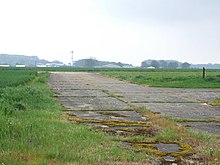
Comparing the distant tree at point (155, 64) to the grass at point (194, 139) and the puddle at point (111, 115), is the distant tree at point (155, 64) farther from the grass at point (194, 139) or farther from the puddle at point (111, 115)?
the grass at point (194, 139)

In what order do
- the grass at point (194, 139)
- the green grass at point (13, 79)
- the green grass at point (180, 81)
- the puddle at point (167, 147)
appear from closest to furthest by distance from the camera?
the grass at point (194, 139) → the puddle at point (167, 147) → the green grass at point (13, 79) → the green grass at point (180, 81)

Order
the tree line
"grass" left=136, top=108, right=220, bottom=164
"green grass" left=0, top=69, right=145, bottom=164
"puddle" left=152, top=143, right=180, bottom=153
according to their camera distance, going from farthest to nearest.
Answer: the tree line, "puddle" left=152, top=143, right=180, bottom=153, "grass" left=136, top=108, right=220, bottom=164, "green grass" left=0, top=69, right=145, bottom=164

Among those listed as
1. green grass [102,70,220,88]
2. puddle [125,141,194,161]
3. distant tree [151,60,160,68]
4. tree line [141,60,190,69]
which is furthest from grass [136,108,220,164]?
distant tree [151,60,160,68]

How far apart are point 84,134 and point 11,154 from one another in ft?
7.25

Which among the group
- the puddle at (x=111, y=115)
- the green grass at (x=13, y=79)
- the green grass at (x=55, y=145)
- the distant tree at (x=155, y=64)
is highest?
the distant tree at (x=155, y=64)

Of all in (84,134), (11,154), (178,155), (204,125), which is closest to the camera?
(11,154)

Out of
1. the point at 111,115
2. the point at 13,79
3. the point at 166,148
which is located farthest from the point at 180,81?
the point at 166,148

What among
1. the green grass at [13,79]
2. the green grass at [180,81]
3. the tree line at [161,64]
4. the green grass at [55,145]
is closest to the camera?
the green grass at [55,145]

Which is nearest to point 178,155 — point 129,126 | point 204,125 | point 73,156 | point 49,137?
point 73,156

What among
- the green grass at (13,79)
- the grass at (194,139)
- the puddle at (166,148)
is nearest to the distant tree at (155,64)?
the green grass at (13,79)

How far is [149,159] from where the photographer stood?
6609 mm

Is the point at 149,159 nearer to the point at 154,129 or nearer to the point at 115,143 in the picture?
the point at 115,143

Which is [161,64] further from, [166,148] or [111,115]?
[166,148]

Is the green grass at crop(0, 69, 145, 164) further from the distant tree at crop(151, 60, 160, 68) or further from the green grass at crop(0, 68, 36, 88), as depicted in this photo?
the distant tree at crop(151, 60, 160, 68)
